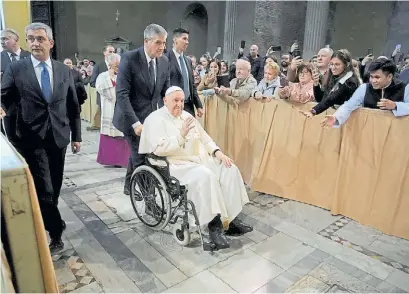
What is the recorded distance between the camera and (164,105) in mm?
2801

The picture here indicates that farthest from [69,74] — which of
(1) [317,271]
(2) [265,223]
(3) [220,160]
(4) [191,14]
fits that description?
Answer: (4) [191,14]

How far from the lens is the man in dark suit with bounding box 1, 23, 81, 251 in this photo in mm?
2170

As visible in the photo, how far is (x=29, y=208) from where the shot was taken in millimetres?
1082

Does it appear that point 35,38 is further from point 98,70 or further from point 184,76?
point 98,70

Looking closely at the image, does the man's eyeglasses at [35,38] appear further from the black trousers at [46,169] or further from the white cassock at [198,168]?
the white cassock at [198,168]

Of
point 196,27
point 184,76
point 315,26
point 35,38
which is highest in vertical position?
point 196,27

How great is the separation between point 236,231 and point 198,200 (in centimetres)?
59

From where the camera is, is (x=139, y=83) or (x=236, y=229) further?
(x=139, y=83)

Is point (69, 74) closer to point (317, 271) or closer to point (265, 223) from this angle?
point (265, 223)

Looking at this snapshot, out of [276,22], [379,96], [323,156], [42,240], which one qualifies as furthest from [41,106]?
[276,22]

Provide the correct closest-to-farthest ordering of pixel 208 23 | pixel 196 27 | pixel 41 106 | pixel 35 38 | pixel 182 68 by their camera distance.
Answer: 1. pixel 35 38
2. pixel 41 106
3. pixel 182 68
4. pixel 208 23
5. pixel 196 27

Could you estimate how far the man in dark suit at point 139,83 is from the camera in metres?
2.81

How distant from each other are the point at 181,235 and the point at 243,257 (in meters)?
0.51

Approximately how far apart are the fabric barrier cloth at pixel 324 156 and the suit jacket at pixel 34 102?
82.5 inches
